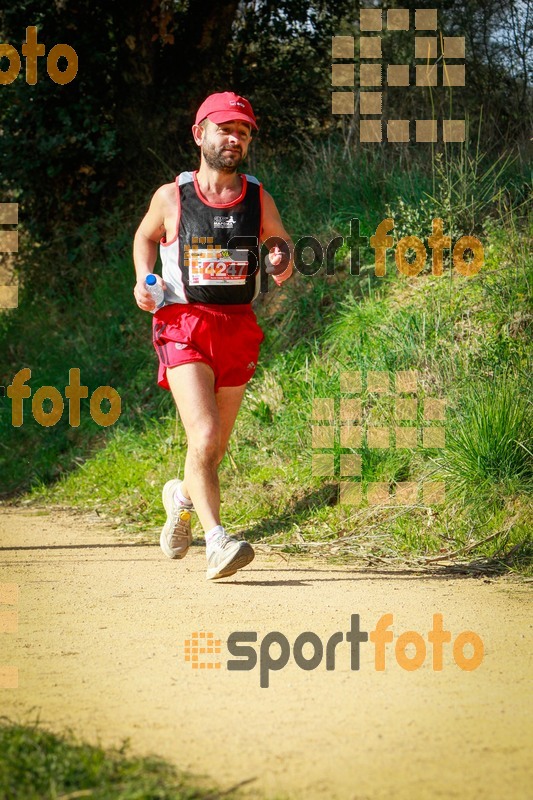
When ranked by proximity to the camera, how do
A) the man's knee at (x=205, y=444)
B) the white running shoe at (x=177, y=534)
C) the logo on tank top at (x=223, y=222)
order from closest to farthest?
1. the man's knee at (x=205, y=444)
2. the logo on tank top at (x=223, y=222)
3. the white running shoe at (x=177, y=534)

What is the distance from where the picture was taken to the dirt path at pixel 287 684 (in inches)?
114

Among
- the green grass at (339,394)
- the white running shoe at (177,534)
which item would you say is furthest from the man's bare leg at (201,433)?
→ the green grass at (339,394)

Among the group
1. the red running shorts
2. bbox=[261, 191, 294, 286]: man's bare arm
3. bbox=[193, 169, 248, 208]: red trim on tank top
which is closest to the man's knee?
the red running shorts

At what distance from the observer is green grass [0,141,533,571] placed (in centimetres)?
618

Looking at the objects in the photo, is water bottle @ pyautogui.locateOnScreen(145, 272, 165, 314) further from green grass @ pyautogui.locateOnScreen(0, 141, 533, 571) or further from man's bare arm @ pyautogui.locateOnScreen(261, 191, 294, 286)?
green grass @ pyautogui.locateOnScreen(0, 141, 533, 571)

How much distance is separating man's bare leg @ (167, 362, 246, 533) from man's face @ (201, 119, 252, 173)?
1020 mm

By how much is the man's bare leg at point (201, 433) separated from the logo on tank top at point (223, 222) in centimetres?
70

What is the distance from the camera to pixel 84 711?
133 inches

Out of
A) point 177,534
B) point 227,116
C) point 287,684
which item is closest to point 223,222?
point 227,116

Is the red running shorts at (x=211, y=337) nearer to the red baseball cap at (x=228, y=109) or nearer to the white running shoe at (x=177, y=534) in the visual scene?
the white running shoe at (x=177, y=534)

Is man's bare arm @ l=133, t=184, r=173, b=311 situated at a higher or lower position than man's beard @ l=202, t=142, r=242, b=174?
lower

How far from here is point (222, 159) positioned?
5543 millimetres

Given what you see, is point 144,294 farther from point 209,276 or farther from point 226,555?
point 226,555

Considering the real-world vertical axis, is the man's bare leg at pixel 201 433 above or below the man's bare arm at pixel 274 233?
below
